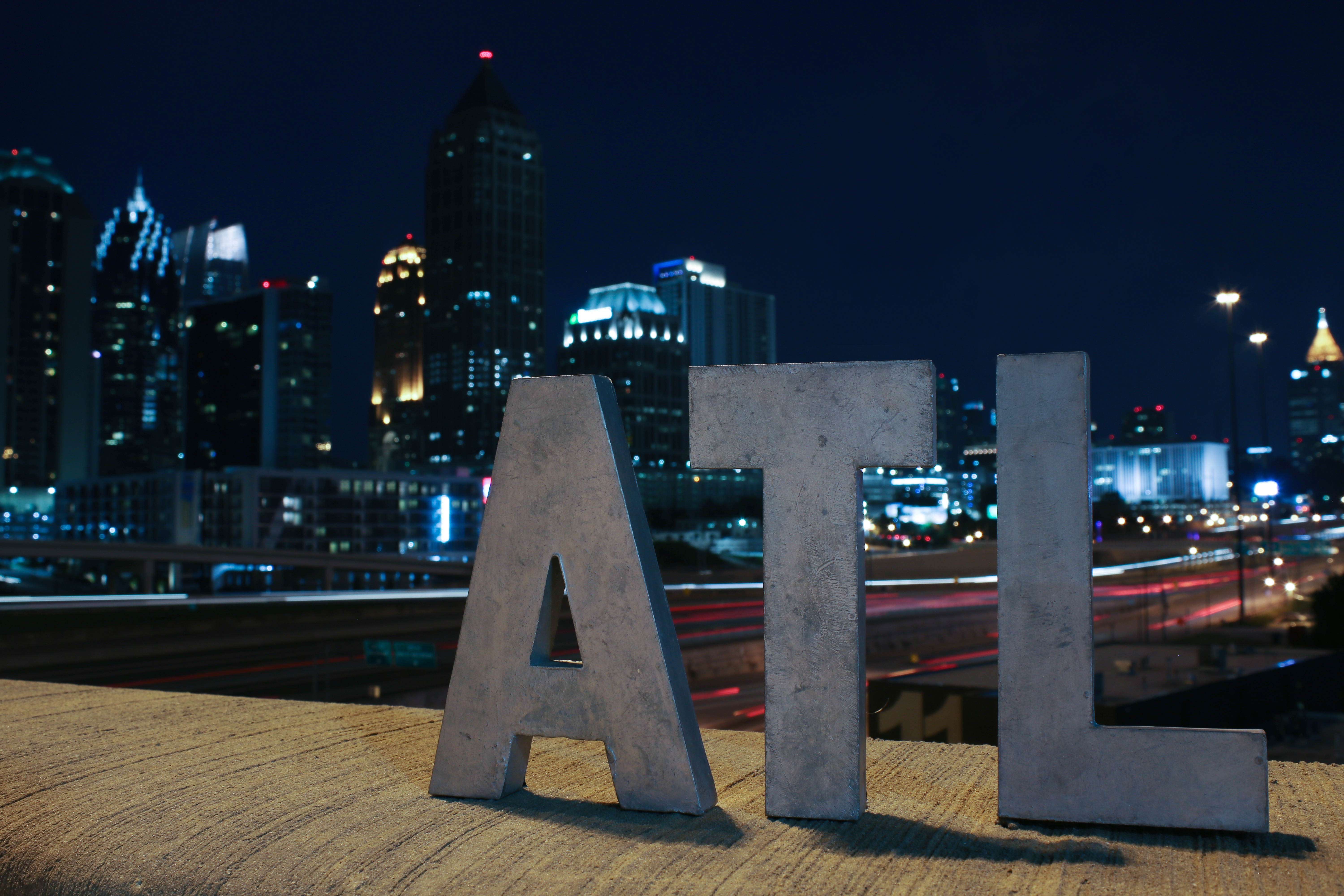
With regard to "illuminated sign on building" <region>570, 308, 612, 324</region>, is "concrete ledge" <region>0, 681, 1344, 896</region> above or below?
below

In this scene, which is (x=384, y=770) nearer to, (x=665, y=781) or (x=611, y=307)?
(x=665, y=781)

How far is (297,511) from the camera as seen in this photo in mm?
93438

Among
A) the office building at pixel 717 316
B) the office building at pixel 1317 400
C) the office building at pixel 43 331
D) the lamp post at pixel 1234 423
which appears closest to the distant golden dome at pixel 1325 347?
the office building at pixel 1317 400

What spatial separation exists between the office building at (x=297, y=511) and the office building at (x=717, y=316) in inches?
2196

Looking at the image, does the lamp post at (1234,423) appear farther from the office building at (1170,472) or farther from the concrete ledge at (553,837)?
the office building at (1170,472)

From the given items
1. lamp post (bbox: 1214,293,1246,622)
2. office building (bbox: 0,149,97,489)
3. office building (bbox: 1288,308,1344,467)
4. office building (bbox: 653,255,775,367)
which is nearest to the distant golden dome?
Result: office building (bbox: 1288,308,1344,467)

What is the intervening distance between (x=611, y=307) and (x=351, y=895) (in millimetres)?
150470

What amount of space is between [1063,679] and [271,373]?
195349mm

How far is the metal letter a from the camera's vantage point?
14.9 ft

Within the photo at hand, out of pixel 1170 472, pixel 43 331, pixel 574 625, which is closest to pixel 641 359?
pixel 1170 472

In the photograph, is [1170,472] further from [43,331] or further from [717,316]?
[43,331]

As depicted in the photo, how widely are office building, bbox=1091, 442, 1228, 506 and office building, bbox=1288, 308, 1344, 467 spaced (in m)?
13.7

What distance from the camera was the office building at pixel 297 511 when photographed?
9306 centimetres

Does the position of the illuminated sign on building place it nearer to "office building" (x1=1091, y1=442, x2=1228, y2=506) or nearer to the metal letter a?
"office building" (x1=1091, y1=442, x2=1228, y2=506)
